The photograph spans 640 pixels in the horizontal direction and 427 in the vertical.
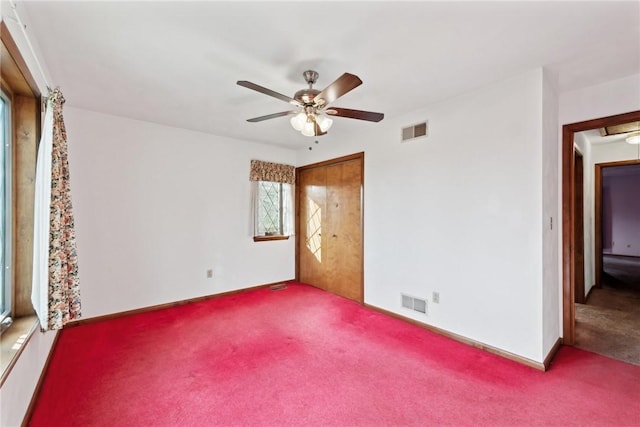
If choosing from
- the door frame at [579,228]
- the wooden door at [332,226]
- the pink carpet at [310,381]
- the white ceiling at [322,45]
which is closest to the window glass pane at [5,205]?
the white ceiling at [322,45]

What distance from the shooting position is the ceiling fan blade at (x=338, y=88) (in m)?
1.73

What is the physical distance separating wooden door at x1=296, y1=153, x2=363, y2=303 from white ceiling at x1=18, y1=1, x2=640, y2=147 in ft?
4.87

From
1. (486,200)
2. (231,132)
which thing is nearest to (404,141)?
(486,200)

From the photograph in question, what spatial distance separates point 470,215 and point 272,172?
10.2 ft

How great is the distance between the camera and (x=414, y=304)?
316 centimetres

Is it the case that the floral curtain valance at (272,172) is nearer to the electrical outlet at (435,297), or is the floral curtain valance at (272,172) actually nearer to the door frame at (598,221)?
the electrical outlet at (435,297)

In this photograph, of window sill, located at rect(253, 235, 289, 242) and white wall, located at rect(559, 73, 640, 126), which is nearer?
white wall, located at rect(559, 73, 640, 126)

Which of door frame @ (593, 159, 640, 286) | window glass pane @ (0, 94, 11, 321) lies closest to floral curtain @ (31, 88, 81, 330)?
window glass pane @ (0, 94, 11, 321)

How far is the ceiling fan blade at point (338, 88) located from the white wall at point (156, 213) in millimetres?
2552

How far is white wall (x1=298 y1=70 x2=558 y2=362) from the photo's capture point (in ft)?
7.70

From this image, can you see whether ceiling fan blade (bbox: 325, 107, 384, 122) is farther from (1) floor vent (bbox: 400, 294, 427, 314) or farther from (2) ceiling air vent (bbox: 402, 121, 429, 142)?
(1) floor vent (bbox: 400, 294, 427, 314)

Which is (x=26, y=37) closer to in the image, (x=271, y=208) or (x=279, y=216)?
(x=271, y=208)

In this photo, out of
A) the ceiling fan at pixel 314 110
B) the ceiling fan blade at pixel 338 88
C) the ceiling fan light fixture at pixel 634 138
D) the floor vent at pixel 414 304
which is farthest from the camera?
the ceiling fan light fixture at pixel 634 138

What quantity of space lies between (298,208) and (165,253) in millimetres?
2249
